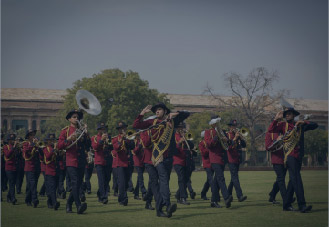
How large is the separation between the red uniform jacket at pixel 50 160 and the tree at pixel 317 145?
211 feet

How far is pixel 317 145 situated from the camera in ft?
260

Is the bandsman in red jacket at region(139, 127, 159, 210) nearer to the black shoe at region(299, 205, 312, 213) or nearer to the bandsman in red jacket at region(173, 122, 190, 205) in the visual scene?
the bandsman in red jacket at region(173, 122, 190, 205)

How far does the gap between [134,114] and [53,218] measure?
4769cm

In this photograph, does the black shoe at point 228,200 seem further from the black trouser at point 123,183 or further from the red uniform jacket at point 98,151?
the red uniform jacket at point 98,151

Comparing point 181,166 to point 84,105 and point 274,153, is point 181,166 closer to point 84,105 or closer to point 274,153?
point 274,153

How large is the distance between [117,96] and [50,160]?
46.5 meters

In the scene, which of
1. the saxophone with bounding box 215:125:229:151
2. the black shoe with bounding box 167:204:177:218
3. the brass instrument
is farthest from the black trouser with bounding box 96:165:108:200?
the black shoe with bounding box 167:204:177:218

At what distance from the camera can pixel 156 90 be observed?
64188 millimetres

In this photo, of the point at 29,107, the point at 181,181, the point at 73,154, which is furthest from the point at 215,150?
the point at 29,107

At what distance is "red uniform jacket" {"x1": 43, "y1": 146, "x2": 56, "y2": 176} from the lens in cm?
1495

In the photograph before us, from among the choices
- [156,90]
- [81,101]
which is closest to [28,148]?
[81,101]

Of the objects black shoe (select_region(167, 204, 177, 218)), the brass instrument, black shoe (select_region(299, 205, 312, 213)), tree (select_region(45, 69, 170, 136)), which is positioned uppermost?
tree (select_region(45, 69, 170, 136))

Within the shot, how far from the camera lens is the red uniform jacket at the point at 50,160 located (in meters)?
14.9

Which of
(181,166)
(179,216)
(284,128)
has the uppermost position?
(284,128)
